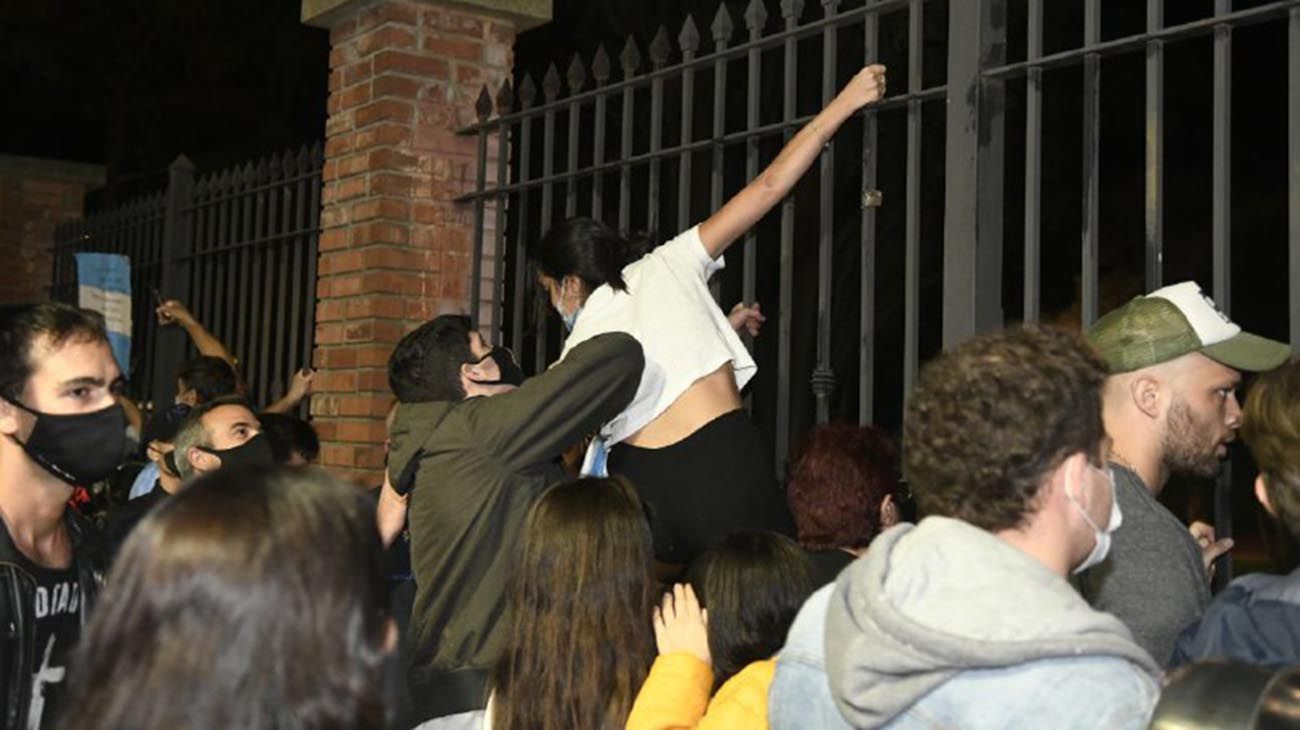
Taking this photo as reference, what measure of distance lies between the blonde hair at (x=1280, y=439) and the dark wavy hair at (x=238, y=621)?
1551 mm

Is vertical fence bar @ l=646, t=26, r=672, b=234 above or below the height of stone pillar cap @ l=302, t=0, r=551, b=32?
below

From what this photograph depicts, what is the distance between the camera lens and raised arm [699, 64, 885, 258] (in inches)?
160

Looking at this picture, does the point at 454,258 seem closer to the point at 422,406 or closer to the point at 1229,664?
the point at 422,406

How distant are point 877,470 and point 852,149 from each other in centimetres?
532

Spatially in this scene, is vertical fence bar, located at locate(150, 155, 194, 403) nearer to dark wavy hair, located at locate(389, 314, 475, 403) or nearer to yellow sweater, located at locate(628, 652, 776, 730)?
dark wavy hair, located at locate(389, 314, 475, 403)

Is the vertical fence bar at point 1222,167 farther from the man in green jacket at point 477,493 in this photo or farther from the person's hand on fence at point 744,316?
the person's hand on fence at point 744,316

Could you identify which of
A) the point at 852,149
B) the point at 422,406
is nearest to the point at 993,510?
the point at 422,406

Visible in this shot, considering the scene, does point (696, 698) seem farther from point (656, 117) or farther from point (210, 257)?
point (210, 257)

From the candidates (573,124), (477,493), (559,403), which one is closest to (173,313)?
(573,124)

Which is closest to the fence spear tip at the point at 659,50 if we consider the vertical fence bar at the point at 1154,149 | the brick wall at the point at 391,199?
the brick wall at the point at 391,199

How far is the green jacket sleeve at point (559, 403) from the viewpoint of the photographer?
12.2 feet

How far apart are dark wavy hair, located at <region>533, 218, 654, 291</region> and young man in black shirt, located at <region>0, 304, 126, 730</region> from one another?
1601 mm

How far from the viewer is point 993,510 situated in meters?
2.11

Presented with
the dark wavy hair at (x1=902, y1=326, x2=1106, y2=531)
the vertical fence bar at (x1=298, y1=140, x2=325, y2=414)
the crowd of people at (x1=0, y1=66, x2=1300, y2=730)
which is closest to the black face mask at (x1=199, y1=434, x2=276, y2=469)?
the crowd of people at (x1=0, y1=66, x2=1300, y2=730)
